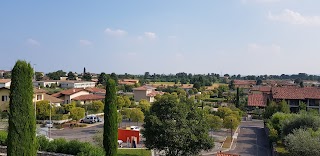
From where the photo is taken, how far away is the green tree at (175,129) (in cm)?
2627

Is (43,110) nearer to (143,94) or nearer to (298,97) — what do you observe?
(143,94)

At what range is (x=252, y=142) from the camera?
41719 millimetres

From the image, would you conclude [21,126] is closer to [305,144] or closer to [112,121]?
[112,121]

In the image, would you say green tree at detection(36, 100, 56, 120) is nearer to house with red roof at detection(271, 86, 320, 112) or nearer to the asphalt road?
the asphalt road

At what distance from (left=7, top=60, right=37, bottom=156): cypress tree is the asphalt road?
24.5 meters

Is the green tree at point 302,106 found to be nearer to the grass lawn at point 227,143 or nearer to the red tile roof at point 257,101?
the red tile roof at point 257,101

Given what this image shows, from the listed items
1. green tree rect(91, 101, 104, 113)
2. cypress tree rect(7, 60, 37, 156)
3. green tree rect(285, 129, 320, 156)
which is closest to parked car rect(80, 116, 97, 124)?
green tree rect(91, 101, 104, 113)

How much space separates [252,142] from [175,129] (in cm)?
1917

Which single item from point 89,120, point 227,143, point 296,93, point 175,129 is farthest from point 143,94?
point 175,129

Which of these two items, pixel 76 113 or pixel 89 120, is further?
pixel 89 120

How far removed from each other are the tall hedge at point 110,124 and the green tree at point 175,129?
10.9 ft

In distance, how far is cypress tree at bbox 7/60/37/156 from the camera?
51.2 feet

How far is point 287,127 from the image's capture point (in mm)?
33062

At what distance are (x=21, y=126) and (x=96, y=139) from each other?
1536 centimetres
